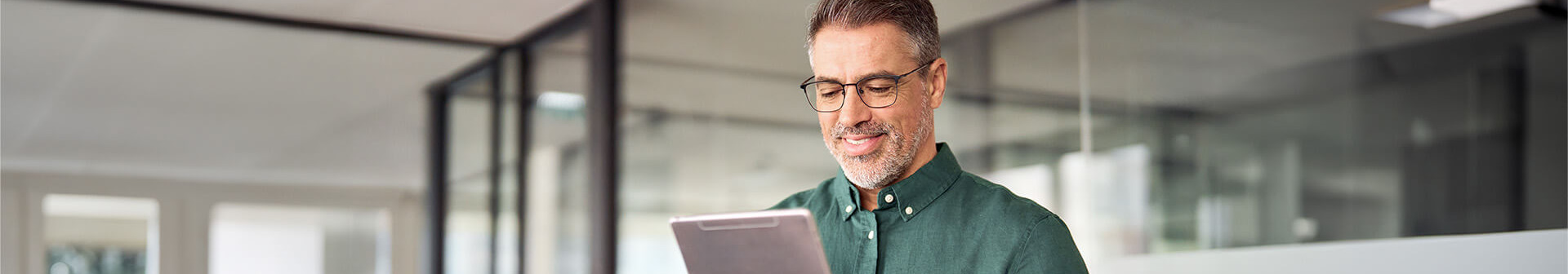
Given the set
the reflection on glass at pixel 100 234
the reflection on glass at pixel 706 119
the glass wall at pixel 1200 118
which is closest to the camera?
the glass wall at pixel 1200 118

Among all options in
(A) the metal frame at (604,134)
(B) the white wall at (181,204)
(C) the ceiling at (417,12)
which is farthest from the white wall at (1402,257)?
(B) the white wall at (181,204)

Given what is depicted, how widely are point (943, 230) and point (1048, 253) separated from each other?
0.13 m

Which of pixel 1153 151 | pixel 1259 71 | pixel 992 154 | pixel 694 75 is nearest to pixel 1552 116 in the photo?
pixel 1259 71

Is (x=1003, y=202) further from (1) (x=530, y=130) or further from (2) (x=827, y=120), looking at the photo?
(1) (x=530, y=130)

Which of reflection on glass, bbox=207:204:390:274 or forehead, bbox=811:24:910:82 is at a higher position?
forehead, bbox=811:24:910:82

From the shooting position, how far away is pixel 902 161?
127cm

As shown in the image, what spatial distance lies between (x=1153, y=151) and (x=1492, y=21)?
0.73 metres

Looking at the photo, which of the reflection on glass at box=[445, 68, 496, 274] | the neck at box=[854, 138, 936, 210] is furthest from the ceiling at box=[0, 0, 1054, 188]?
the neck at box=[854, 138, 936, 210]

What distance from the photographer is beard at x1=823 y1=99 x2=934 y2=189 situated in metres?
1.25

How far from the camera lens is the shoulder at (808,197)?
143 centimetres

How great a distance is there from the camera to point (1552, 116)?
179 centimetres

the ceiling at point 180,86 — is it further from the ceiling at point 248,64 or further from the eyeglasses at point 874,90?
the eyeglasses at point 874,90

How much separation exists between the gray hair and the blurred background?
40.0 inches

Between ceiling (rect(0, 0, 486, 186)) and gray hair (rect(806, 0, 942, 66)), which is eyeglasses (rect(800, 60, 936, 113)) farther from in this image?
ceiling (rect(0, 0, 486, 186))
